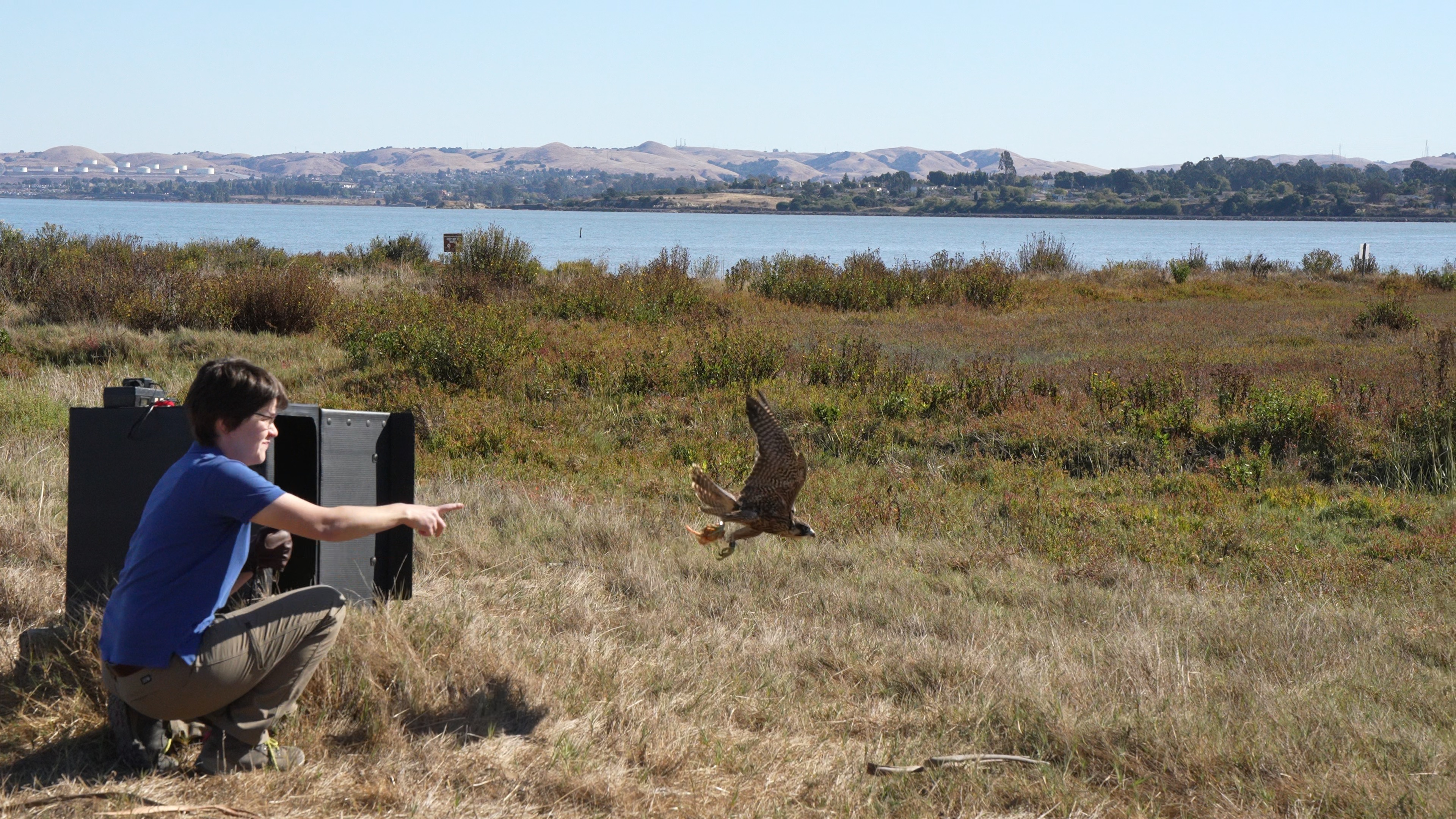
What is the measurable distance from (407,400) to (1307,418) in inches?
360

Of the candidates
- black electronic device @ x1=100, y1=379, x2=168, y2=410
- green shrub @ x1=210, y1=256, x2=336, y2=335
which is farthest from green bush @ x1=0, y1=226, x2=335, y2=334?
black electronic device @ x1=100, y1=379, x2=168, y2=410

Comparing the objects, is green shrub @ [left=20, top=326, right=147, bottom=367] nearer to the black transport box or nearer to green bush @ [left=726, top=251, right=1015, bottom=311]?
the black transport box

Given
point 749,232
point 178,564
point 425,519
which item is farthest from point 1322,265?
point 749,232

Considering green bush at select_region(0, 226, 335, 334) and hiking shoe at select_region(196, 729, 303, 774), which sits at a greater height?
green bush at select_region(0, 226, 335, 334)

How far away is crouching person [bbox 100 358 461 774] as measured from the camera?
3.14 metres

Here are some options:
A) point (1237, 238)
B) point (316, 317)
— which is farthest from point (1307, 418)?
point (1237, 238)

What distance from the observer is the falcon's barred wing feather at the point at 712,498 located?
4.43 m

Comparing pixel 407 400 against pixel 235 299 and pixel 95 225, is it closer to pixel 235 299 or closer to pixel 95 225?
pixel 235 299

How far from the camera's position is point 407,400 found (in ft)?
38.1

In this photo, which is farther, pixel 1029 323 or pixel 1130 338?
pixel 1029 323

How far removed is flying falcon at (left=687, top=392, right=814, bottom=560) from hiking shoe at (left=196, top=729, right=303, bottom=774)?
1.63m

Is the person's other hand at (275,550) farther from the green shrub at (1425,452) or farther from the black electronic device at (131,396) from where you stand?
the green shrub at (1425,452)

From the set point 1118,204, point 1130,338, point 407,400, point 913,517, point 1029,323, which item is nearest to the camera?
point 913,517

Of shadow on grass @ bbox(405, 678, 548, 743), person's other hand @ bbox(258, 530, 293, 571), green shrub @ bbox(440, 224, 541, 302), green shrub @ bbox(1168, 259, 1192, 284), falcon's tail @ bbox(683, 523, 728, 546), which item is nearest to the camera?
person's other hand @ bbox(258, 530, 293, 571)
